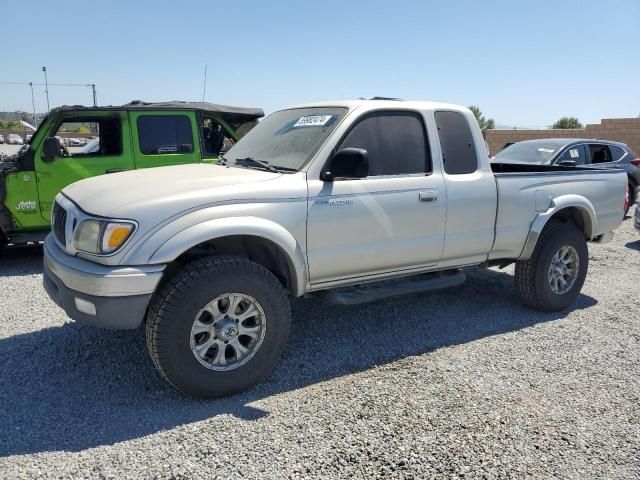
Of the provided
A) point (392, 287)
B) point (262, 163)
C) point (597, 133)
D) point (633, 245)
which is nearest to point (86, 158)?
point (262, 163)

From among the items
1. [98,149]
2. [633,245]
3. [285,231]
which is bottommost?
[633,245]

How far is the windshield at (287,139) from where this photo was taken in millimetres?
3908

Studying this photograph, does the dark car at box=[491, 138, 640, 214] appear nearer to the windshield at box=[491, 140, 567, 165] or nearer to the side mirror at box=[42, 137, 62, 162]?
the windshield at box=[491, 140, 567, 165]

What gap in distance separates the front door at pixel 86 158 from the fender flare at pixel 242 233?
168 inches

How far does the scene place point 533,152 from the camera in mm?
9883

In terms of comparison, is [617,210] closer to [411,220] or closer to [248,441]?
[411,220]

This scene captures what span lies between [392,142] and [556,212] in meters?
2.01

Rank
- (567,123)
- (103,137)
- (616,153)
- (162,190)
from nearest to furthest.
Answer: (162,190) < (103,137) < (616,153) < (567,123)

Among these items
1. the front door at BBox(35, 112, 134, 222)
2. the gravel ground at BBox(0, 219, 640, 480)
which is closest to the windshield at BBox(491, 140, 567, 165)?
the gravel ground at BBox(0, 219, 640, 480)

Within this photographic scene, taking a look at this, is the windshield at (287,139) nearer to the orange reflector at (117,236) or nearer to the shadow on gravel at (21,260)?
the orange reflector at (117,236)

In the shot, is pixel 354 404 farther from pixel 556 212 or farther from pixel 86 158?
pixel 86 158

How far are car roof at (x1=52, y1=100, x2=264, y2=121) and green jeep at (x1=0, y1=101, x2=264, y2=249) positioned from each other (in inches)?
0.5

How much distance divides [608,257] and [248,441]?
6907 mm

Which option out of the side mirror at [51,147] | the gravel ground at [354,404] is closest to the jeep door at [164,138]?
the side mirror at [51,147]
